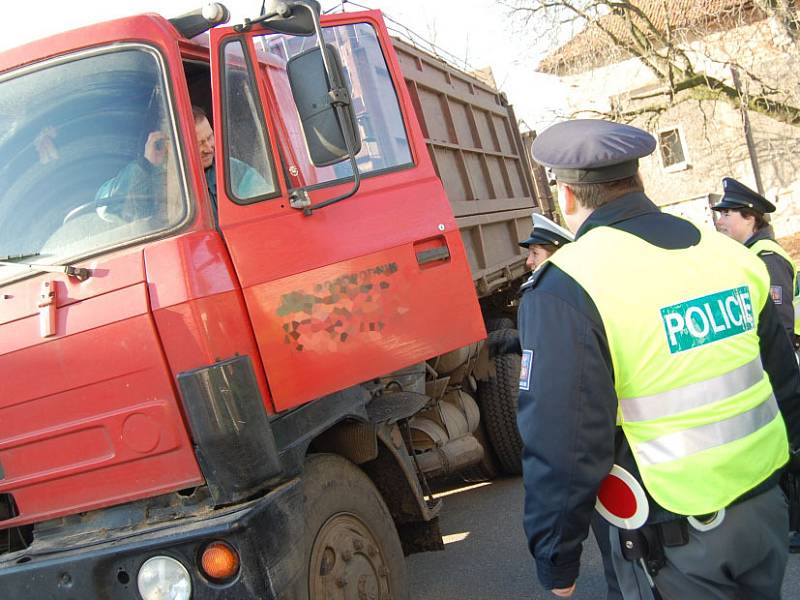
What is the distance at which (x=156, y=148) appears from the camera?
300cm

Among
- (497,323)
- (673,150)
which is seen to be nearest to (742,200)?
(497,323)

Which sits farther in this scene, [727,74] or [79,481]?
[727,74]

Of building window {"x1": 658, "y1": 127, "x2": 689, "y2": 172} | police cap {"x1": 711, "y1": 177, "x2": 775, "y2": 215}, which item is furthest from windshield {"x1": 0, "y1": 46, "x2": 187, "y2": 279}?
building window {"x1": 658, "y1": 127, "x2": 689, "y2": 172}

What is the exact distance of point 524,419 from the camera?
1877 millimetres

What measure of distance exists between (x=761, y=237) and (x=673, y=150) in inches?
841

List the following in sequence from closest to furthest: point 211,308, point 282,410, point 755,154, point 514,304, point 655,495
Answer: point 655,495 → point 211,308 → point 282,410 → point 514,304 → point 755,154

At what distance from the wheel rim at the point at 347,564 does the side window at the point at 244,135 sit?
1287mm

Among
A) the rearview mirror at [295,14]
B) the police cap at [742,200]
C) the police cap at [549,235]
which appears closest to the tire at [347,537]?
the rearview mirror at [295,14]

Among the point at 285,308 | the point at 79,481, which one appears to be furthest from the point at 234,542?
the point at 285,308

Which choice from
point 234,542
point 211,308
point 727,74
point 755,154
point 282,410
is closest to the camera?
point 234,542

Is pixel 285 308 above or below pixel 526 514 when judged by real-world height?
above

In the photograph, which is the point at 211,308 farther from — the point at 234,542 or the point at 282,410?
the point at 234,542

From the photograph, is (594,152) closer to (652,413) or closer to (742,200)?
(652,413)

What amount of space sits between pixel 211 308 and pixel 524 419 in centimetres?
129
